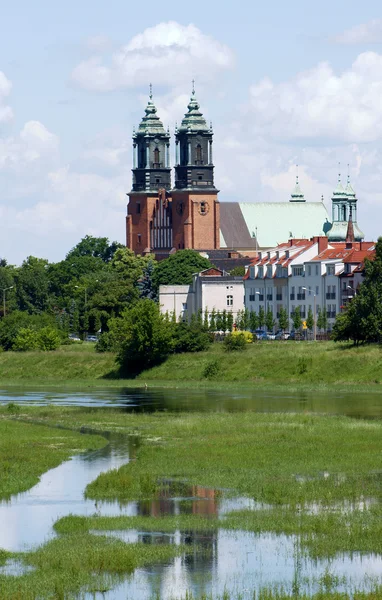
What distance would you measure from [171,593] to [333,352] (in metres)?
75.8

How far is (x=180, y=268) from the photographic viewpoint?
612 ft

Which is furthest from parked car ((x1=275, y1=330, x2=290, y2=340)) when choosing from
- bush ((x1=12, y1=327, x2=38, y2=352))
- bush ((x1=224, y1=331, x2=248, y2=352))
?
bush ((x1=12, y1=327, x2=38, y2=352))

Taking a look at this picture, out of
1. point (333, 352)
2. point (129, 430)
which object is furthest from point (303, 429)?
point (333, 352)

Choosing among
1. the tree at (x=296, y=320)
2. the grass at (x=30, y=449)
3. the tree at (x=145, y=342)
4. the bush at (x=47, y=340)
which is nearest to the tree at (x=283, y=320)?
the tree at (x=296, y=320)

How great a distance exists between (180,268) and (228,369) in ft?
255

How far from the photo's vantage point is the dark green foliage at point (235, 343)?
377 feet

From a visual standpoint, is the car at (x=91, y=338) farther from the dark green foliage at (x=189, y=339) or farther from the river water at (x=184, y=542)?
the river water at (x=184, y=542)

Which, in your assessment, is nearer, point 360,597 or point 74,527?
point 360,597

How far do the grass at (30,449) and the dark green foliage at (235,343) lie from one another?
50.3m

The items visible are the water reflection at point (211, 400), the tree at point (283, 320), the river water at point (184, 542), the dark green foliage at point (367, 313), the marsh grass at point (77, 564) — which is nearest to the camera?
the marsh grass at point (77, 564)

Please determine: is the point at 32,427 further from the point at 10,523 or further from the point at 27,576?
the point at 27,576

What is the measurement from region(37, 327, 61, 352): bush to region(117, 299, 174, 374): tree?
17293 mm

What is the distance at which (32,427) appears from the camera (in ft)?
205

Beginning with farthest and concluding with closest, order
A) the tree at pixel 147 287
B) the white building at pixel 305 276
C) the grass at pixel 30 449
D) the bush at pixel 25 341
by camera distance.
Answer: the tree at pixel 147 287, the bush at pixel 25 341, the white building at pixel 305 276, the grass at pixel 30 449
